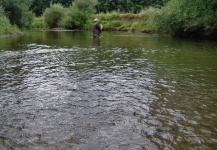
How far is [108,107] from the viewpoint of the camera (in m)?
7.46

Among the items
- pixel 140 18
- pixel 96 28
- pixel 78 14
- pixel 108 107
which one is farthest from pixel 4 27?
pixel 108 107

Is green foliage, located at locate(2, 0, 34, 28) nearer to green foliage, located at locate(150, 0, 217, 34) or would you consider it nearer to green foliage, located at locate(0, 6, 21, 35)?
green foliage, located at locate(0, 6, 21, 35)

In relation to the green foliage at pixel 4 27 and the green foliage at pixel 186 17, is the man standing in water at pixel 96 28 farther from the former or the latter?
the green foliage at pixel 4 27

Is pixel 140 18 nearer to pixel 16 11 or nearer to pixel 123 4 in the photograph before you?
pixel 16 11

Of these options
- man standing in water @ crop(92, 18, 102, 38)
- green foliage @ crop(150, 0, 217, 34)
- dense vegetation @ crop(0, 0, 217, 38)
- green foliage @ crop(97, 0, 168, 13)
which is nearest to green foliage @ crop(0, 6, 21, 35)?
dense vegetation @ crop(0, 0, 217, 38)

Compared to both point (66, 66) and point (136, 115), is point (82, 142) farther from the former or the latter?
point (66, 66)

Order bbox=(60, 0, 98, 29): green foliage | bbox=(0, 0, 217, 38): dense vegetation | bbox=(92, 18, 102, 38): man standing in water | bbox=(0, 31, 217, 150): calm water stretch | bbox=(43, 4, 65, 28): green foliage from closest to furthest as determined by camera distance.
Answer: bbox=(0, 31, 217, 150): calm water stretch
bbox=(92, 18, 102, 38): man standing in water
bbox=(0, 0, 217, 38): dense vegetation
bbox=(60, 0, 98, 29): green foliage
bbox=(43, 4, 65, 28): green foliage

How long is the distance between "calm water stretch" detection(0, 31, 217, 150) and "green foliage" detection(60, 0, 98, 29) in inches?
2030

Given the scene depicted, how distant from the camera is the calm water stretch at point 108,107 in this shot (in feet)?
18.0

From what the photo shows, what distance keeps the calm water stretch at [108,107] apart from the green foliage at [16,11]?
29.7 meters

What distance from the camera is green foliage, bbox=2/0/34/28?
39859 millimetres

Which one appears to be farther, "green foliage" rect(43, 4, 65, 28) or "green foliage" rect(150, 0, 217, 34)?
"green foliage" rect(43, 4, 65, 28)

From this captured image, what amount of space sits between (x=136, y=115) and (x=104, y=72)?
5.37 metres

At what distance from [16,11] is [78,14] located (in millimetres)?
23284
